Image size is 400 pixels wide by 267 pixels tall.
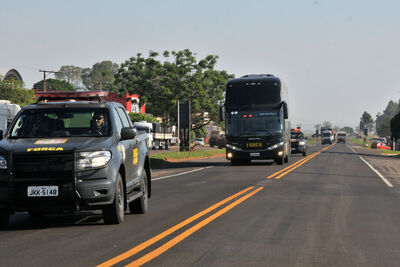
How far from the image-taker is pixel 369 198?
15.5 meters

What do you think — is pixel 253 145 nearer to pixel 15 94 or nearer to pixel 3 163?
pixel 3 163

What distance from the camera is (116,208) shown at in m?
9.87

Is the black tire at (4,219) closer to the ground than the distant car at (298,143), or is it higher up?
closer to the ground

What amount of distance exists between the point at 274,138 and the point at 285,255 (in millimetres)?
22883

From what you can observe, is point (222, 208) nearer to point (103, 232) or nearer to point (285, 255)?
point (103, 232)

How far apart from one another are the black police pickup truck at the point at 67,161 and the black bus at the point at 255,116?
1929 cm

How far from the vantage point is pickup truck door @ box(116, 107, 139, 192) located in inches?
414

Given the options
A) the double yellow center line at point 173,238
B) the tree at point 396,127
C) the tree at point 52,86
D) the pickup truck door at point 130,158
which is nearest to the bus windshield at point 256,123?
the double yellow center line at point 173,238

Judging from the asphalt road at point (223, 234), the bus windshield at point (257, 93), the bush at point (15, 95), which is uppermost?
the bush at point (15, 95)

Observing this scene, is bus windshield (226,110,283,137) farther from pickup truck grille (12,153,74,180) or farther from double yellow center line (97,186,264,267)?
pickup truck grille (12,153,74,180)

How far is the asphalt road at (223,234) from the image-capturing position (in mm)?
7258

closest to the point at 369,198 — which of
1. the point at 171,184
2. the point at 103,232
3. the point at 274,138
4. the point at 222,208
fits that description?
the point at 222,208

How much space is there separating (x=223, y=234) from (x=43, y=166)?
8.77 feet

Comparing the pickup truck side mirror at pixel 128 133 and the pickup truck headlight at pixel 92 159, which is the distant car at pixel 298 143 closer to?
the pickup truck side mirror at pixel 128 133
